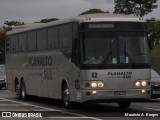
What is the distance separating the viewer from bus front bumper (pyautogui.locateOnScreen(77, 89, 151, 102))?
17.6 metres

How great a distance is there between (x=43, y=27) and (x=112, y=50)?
5.36 meters

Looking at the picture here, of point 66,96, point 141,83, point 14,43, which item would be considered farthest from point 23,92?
point 141,83

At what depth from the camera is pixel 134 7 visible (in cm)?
8906

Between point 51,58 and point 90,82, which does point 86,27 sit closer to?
point 90,82

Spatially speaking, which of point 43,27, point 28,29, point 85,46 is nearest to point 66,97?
point 85,46

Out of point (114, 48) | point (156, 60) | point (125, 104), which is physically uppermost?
point (114, 48)

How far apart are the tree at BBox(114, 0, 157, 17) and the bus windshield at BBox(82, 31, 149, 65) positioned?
2755 inches

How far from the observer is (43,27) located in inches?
882

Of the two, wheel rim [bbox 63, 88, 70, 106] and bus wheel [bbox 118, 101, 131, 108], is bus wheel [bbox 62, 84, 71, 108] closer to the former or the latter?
wheel rim [bbox 63, 88, 70, 106]

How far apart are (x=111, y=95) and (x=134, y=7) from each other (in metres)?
72.4

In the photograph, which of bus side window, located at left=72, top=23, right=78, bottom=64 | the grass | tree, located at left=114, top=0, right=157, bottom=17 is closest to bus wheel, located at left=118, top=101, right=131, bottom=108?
bus side window, located at left=72, top=23, right=78, bottom=64

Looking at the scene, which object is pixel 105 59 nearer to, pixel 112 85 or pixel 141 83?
pixel 112 85

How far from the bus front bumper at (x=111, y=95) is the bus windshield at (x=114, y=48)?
3.00 ft

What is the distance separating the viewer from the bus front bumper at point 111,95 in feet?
57.8
